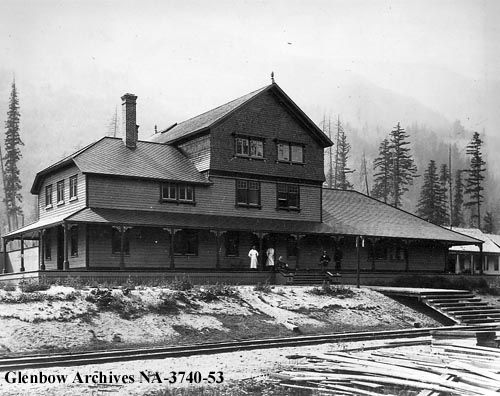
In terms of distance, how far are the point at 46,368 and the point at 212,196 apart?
22576 millimetres

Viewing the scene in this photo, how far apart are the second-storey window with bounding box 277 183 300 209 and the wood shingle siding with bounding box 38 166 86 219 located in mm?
11528

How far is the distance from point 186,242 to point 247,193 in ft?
15.8

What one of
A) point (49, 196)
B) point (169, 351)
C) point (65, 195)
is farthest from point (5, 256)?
point (169, 351)

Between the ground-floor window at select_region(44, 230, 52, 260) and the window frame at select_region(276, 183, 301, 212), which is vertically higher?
the window frame at select_region(276, 183, 301, 212)

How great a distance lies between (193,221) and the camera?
3525 centimetres

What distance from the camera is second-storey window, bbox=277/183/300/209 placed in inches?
1576

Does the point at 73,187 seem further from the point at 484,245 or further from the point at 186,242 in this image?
the point at 484,245

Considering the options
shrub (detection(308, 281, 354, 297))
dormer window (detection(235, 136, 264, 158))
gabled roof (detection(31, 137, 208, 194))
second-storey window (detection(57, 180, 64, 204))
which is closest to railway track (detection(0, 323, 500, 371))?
shrub (detection(308, 281, 354, 297))

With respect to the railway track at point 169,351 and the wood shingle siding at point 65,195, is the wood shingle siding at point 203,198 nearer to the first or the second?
the wood shingle siding at point 65,195

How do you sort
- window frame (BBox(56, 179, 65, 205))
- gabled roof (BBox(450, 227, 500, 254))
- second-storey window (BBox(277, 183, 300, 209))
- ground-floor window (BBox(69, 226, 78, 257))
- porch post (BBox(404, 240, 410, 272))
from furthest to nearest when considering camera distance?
gabled roof (BBox(450, 227, 500, 254)) < porch post (BBox(404, 240, 410, 272)) < second-storey window (BBox(277, 183, 300, 209)) < window frame (BBox(56, 179, 65, 205)) < ground-floor window (BBox(69, 226, 78, 257))

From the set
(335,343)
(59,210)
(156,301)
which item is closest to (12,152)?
(59,210)

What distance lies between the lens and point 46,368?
15086mm

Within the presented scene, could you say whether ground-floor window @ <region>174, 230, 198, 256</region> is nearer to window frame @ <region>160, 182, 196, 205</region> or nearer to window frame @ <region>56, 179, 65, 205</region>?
window frame @ <region>160, 182, 196, 205</region>

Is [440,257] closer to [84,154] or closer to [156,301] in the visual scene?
[84,154]
